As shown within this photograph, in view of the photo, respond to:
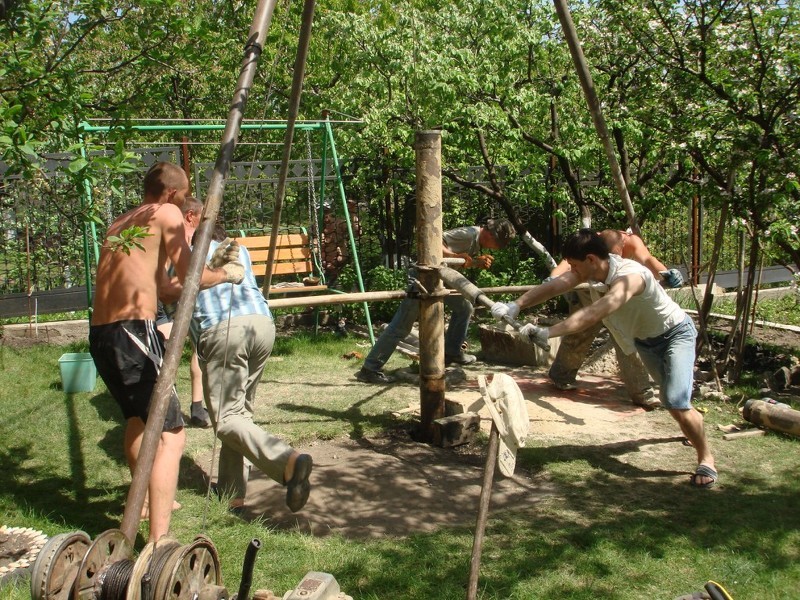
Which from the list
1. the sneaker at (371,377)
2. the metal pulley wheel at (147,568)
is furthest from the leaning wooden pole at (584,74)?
the metal pulley wheel at (147,568)

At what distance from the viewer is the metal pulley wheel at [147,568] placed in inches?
102

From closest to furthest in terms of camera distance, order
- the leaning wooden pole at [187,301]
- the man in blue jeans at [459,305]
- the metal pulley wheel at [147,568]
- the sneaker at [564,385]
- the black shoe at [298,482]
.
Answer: the metal pulley wheel at [147,568], the leaning wooden pole at [187,301], the black shoe at [298,482], the sneaker at [564,385], the man in blue jeans at [459,305]

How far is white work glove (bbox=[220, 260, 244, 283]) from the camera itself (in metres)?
4.27

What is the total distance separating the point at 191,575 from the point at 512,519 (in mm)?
2150

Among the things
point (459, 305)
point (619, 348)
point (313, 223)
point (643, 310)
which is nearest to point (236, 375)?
point (643, 310)

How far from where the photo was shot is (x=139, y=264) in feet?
13.5

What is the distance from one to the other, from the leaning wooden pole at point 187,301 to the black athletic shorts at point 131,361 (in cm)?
79

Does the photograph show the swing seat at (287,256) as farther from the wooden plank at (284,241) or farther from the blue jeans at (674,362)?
the blue jeans at (674,362)

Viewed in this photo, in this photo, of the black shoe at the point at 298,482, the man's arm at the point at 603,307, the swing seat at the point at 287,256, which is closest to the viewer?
the black shoe at the point at 298,482

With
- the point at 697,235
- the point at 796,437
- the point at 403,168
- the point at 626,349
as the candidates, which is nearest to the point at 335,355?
the point at 403,168

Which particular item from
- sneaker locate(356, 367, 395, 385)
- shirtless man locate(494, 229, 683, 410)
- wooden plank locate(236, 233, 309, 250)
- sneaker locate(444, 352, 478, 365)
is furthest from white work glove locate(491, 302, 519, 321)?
wooden plank locate(236, 233, 309, 250)

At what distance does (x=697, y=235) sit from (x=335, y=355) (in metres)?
5.65

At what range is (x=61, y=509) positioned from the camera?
15.1ft

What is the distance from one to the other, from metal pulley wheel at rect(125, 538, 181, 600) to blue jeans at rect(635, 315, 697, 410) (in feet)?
11.2
